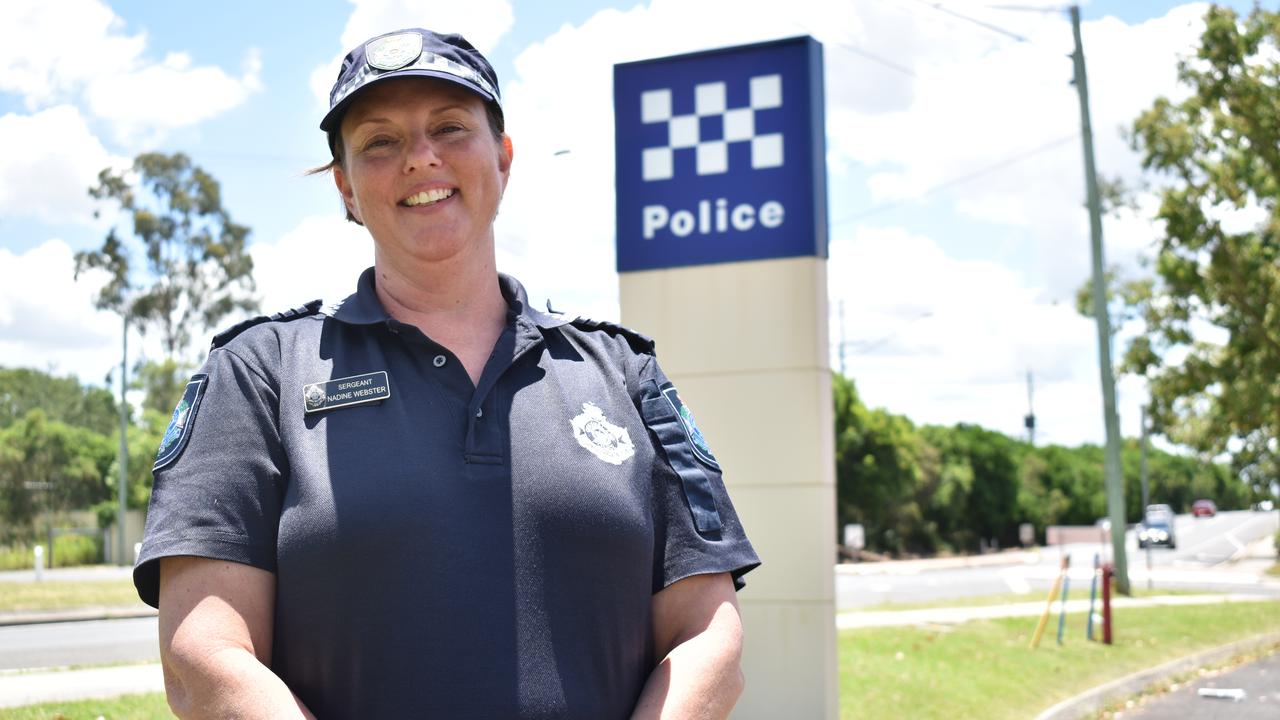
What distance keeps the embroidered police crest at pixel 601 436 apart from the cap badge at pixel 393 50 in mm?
555

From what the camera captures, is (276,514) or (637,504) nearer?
(276,514)

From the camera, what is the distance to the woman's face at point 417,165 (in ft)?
5.70

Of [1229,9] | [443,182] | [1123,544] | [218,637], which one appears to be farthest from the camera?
[1229,9]

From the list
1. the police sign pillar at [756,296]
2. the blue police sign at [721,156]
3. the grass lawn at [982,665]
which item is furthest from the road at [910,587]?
the blue police sign at [721,156]

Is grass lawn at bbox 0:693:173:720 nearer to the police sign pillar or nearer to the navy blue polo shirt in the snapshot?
the police sign pillar

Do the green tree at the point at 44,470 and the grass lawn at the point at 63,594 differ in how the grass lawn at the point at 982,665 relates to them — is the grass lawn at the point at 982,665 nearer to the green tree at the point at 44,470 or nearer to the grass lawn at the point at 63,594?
the grass lawn at the point at 63,594

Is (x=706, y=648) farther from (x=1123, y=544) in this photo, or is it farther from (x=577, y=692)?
(x=1123, y=544)

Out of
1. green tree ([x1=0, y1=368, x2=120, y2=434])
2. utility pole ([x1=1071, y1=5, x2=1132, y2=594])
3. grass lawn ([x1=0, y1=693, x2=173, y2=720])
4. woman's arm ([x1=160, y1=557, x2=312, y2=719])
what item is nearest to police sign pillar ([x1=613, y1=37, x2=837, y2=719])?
grass lawn ([x1=0, y1=693, x2=173, y2=720])

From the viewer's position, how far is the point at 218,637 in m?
1.50

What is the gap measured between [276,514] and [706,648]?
2.04 feet

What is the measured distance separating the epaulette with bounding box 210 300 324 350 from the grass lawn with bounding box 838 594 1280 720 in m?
6.70

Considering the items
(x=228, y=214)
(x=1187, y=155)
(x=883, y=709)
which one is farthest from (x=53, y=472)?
(x=1187, y=155)

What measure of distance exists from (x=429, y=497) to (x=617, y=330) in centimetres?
52

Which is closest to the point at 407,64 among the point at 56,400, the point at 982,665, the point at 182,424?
the point at 182,424
